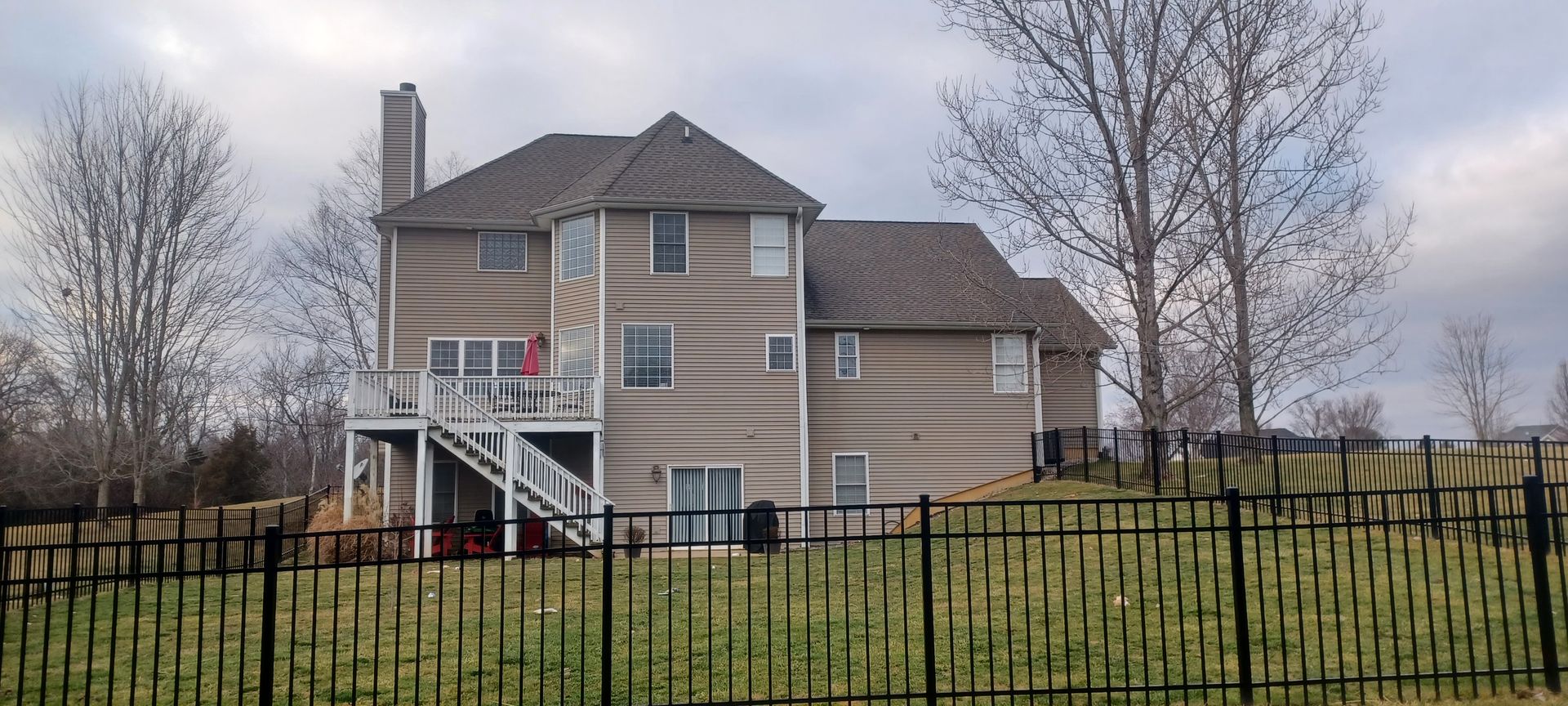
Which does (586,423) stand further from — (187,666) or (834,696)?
(834,696)

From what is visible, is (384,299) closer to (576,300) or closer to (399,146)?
(399,146)

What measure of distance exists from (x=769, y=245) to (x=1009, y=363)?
6694 mm

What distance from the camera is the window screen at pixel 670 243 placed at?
20.6 m

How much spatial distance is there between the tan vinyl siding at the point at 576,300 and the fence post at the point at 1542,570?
16.2 meters

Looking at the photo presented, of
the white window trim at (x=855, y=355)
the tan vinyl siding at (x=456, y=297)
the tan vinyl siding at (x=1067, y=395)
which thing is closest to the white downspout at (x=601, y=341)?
the tan vinyl siding at (x=456, y=297)

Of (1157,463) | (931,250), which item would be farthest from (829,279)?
(1157,463)

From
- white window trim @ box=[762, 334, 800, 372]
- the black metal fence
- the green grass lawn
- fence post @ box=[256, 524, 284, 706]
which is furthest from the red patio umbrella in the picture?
fence post @ box=[256, 524, 284, 706]

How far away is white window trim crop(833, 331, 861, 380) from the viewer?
22.6 meters

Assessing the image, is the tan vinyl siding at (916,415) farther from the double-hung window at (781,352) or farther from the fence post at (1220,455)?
the fence post at (1220,455)

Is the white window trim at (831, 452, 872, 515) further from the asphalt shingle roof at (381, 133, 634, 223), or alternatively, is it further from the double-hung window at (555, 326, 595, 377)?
the asphalt shingle roof at (381, 133, 634, 223)

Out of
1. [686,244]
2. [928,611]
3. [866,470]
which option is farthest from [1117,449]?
[928,611]

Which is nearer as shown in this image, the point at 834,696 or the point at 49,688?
the point at 834,696

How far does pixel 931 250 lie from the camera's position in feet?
85.3

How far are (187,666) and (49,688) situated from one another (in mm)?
985
